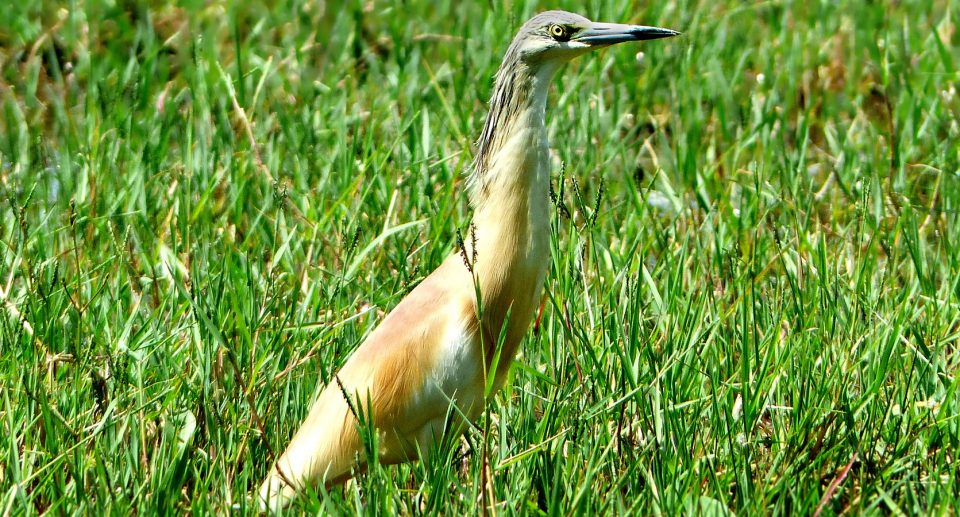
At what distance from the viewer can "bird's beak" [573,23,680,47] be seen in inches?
123

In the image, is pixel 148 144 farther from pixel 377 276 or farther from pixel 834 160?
pixel 834 160

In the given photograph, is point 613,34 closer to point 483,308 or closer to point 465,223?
point 483,308

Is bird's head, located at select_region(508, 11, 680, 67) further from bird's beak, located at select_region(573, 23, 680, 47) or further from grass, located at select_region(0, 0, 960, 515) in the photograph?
grass, located at select_region(0, 0, 960, 515)

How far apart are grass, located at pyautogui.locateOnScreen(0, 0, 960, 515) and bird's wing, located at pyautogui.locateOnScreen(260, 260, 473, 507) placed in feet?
0.31

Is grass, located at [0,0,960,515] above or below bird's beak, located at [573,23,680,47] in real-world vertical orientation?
below

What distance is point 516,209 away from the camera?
3100 mm

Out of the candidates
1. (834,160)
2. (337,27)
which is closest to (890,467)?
(834,160)

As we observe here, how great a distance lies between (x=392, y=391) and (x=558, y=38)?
886 millimetres

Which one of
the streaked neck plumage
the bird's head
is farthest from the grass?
the bird's head

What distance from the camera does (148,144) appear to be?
456 centimetres

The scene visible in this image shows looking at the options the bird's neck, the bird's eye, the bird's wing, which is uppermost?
the bird's eye

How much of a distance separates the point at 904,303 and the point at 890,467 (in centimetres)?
65

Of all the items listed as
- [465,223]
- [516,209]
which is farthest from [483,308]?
[465,223]

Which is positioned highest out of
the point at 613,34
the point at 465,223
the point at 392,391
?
the point at 613,34
